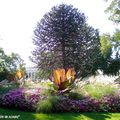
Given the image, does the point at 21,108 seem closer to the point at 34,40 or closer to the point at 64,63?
the point at 64,63

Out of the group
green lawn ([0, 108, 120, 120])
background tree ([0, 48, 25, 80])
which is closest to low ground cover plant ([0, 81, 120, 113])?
green lawn ([0, 108, 120, 120])

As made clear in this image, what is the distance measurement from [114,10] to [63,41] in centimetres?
2915

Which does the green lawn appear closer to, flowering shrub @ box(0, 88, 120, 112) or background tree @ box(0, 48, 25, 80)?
flowering shrub @ box(0, 88, 120, 112)

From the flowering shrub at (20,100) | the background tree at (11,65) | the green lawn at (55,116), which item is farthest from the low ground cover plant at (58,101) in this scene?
the background tree at (11,65)

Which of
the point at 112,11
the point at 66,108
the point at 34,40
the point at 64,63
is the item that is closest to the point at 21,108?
the point at 66,108

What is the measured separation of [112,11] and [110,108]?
7.58 metres

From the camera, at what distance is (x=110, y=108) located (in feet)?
41.7

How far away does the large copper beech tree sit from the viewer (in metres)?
47.1

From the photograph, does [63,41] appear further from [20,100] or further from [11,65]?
[20,100]

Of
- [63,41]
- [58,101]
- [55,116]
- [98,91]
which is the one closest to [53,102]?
[58,101]

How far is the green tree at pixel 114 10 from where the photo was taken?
17894mm

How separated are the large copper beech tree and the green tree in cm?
2677

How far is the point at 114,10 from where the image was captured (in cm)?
1842

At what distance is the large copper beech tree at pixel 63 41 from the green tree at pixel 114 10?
26768 millimetres
